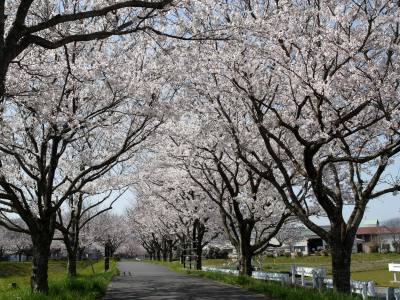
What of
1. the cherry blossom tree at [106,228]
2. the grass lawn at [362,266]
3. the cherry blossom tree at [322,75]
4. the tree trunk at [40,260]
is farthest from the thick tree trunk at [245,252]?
the cherry blossom tree at [106,228]

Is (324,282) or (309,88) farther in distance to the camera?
(324,282)

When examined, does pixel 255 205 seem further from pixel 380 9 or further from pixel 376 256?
pixel 376 256

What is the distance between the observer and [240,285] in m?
15.8

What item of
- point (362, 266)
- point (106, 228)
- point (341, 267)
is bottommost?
point (362, 266)

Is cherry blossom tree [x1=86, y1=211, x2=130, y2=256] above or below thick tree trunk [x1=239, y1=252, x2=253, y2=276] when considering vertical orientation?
above

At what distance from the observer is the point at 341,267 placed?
1140 centimetres

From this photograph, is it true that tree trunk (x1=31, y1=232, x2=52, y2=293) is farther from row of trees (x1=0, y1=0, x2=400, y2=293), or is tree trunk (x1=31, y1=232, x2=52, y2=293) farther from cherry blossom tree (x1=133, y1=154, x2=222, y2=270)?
cherry blossom tree (x1=133, y1=154, x2=222, y2=270)

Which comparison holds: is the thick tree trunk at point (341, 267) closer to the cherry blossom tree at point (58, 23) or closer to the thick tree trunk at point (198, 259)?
the cherry blossom tree at point (58, 23)

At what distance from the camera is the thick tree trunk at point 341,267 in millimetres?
11281

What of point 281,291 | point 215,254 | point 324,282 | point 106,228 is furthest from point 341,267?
point 215,254

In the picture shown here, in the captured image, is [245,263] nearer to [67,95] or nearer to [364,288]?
[364,288]

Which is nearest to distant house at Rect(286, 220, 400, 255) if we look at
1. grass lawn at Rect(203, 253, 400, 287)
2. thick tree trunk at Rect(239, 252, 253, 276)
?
grass lawn at Rect(203, 253, 400, 287)

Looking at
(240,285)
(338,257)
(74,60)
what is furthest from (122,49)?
(240,285)

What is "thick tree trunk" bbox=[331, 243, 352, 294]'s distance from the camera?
1128cm
